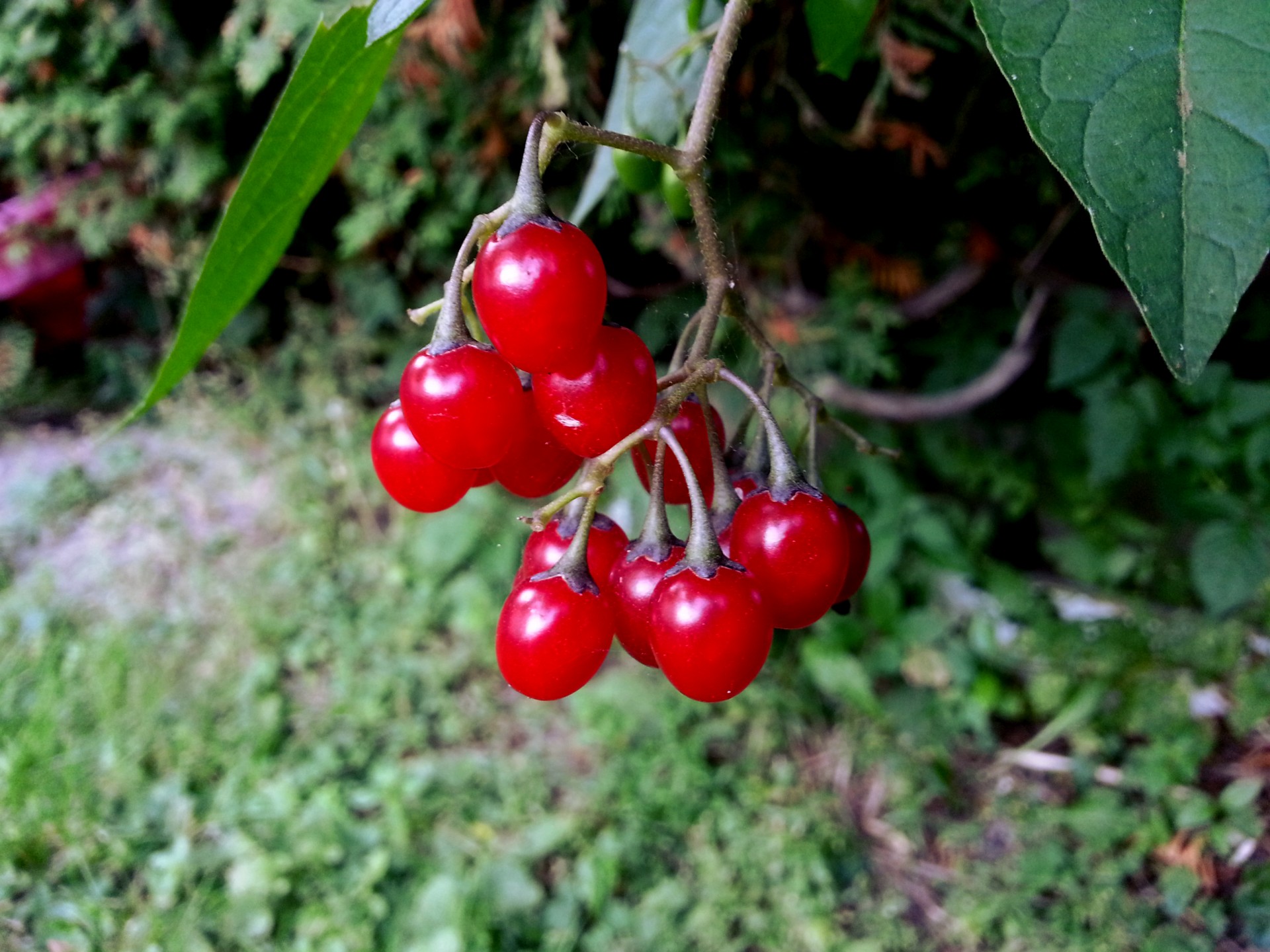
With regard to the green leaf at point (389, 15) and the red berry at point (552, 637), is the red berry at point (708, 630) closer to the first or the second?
the red berry at point (552, 637)

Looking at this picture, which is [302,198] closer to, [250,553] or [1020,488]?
[1020,488]

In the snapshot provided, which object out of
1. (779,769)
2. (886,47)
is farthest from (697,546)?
(779,769)

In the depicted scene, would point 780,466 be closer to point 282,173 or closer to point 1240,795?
point 282,173

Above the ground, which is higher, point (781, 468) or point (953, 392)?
point (781, 468)

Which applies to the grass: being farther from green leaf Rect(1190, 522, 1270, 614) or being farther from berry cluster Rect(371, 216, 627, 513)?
berry cluster Rect(371, 216, 627, 513)

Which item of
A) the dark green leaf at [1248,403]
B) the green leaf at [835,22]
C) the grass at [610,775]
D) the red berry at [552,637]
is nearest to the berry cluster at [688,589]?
the red berry at [552,637]

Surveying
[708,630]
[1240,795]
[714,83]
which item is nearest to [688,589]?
[708,630]
